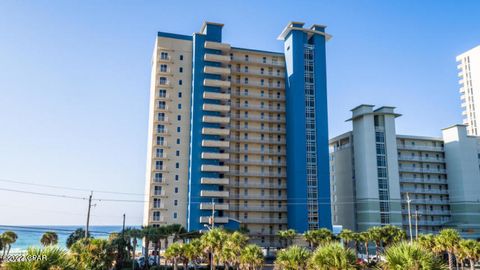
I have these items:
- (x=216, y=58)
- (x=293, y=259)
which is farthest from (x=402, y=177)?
(x=293, y=259)

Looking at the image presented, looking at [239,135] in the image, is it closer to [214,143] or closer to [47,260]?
[214,143]

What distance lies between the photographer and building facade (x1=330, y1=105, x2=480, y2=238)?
9438cm

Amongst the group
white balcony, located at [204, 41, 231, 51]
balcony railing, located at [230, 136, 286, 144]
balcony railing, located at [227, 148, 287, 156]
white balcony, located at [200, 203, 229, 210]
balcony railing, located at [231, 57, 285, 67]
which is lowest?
white balcony, located at [200, 203, 229, 210]

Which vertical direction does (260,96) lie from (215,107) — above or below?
above

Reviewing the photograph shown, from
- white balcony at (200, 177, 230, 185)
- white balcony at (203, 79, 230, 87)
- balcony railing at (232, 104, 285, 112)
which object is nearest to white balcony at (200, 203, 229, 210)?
white balcony at (200, 177, 230, 185)

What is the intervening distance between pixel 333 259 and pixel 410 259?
5.47m

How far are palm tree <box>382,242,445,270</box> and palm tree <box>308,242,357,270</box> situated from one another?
10.7 feet

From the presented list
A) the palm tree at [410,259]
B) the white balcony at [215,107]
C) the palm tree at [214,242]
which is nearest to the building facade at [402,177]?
the white balcony at [215,107]

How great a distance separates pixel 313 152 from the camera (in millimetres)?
92250

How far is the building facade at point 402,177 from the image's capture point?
9438 cm

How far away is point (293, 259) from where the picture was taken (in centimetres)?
3000

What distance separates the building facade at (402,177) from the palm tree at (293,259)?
2616 inches

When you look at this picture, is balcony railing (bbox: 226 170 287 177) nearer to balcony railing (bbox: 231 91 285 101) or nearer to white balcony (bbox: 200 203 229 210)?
white balcony (bbox: 200 203 229 210)

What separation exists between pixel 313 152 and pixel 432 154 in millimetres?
34452
